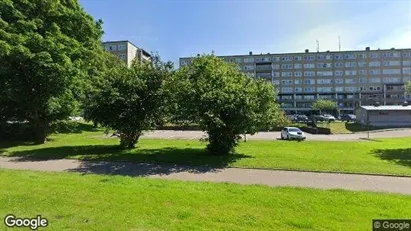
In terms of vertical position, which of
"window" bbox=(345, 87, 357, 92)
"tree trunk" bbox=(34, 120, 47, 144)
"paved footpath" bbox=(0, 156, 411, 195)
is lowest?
"paved footpath" bbox=(0, 156, 411, 195)

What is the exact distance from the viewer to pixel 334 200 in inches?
390

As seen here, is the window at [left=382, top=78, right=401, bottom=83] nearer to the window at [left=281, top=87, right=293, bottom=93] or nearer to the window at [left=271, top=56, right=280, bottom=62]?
the window at [left=281, top=87, right=293, bottom=93]

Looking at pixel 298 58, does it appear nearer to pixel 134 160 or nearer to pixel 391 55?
pixel 391 55

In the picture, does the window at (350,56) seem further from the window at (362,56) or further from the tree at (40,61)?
the tree at (40,61)

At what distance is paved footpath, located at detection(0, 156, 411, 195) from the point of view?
1284cm

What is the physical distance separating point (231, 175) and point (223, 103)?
4.93 metres

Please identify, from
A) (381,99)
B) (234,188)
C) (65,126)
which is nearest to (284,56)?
(381,99)

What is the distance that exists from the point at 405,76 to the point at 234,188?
130 m

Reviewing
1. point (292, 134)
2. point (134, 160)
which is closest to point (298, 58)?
point (292, 134)

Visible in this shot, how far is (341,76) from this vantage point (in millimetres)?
124250

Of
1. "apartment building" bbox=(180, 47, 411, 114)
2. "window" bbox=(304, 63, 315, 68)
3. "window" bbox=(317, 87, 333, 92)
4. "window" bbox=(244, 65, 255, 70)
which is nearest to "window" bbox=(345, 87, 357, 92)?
"apartment building" bbox=(180, 47, 411, 114)

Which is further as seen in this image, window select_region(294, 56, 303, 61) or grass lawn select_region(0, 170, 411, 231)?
window select_region(294, 56, 303, 61)

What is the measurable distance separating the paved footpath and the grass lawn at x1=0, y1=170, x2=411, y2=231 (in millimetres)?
1543

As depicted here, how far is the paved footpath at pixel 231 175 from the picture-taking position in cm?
1284
